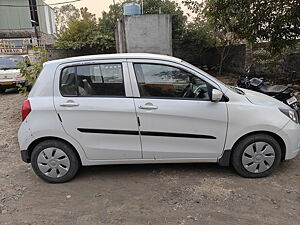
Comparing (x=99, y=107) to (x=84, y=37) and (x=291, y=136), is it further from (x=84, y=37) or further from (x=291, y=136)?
(x=84, y=37)

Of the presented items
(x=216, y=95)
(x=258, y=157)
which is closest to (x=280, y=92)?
(x=258, y=157)

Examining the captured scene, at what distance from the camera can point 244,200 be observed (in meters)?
2.79

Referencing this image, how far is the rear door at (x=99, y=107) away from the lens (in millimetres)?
3045

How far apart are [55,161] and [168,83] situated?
5.90ft

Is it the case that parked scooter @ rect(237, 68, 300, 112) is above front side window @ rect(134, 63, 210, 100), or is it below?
below

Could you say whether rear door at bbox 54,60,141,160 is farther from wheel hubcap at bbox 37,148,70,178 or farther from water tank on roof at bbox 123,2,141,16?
water tank on roof at bbox 123,2,141,16

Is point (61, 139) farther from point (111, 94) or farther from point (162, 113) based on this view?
point (162, 113)

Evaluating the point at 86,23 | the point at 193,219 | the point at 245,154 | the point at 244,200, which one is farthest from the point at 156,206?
the point at 86,23

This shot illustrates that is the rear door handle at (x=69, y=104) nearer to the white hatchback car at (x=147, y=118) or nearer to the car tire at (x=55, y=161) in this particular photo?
the white hatchback car at (x=147, y=118)

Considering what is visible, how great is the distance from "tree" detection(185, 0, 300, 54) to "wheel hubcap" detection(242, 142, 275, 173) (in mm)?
3817

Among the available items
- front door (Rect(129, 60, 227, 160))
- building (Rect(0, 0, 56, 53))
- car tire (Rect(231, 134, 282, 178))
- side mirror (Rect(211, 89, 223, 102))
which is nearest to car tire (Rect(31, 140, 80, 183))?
front door (Rect(129, 60, 227, 160))

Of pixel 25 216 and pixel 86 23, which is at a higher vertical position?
pixel 86 23

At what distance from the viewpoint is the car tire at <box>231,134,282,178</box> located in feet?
10.2

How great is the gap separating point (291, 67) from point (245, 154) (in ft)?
24.5
